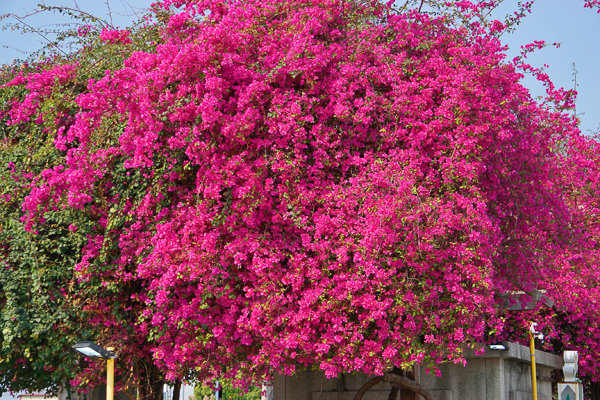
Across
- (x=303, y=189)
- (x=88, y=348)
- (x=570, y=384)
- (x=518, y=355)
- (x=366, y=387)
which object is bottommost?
(x=366, y=387)

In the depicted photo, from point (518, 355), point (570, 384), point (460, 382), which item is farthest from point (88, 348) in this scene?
point (518, 355)

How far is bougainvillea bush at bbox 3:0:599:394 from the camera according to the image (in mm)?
10555

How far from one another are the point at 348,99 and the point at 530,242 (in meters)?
4.75

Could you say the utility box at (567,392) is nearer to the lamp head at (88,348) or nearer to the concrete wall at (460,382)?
the concrete wall at (460,382)

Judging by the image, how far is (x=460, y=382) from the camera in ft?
43.7

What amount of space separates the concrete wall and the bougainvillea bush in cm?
191

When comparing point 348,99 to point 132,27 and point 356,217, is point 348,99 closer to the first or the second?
point 356,217

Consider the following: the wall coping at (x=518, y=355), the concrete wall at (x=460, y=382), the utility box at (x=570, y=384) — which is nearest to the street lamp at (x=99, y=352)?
the concrete wall at (x=460, y=382)

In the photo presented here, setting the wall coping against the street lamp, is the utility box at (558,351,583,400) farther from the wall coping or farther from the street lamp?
the street lamp

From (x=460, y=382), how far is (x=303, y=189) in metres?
5.61

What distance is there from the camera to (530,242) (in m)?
12.8

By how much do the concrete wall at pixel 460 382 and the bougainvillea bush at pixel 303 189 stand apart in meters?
1.91

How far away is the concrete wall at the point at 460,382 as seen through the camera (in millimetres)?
13156

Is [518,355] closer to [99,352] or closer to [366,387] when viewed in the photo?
[366,387]
